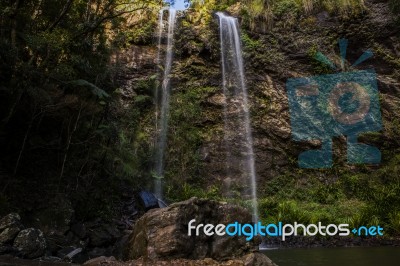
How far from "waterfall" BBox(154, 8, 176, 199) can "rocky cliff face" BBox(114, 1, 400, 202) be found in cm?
28

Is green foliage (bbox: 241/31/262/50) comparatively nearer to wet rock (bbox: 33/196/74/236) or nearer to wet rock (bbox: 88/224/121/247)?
wet rock (bbox: 88/224/121/247)

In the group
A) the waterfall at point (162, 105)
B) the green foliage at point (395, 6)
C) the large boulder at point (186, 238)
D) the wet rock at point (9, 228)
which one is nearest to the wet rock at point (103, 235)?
the large boulder at point (186, 238)

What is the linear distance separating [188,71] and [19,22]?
897 centimetres

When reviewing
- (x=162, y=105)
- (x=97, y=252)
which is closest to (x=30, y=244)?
(x=97, y=252)

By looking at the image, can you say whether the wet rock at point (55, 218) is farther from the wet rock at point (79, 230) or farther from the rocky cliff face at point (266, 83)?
the rocky cliff face at point (266, 83)

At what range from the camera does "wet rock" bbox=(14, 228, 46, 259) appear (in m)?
6.54

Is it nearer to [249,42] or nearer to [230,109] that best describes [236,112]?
[230,109]

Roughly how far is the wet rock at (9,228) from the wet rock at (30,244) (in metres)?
0.09

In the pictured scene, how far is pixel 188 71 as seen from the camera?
17891 mm

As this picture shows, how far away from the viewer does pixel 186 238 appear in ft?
21.3

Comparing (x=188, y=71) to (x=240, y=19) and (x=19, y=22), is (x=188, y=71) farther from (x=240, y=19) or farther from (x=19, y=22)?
(x=19, y=22)

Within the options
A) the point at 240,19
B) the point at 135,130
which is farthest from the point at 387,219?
the point at 240,19

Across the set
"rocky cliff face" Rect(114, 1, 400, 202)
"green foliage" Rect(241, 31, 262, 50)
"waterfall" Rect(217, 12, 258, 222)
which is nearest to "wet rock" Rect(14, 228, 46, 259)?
"rocky cliff face" Rect(114, 1, 400, 202)

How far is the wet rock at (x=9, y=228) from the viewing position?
6.57 meters
